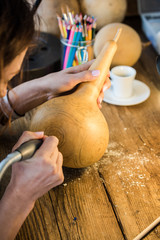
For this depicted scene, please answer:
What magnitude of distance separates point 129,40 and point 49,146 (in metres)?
0.65

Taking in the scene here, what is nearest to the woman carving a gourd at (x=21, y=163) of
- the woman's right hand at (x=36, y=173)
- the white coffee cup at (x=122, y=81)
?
the woman's right hand at (x=36, y=173)

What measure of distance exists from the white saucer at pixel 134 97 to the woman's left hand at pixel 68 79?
128 mm

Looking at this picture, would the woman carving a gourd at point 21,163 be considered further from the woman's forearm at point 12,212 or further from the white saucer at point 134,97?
the white saucer at point 134,97

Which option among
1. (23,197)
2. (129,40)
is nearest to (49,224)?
Result: (23,197)

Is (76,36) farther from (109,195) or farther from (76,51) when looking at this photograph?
(109,195)

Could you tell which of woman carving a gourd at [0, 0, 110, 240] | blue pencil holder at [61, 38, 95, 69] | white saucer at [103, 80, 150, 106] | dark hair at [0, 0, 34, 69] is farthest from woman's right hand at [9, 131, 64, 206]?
blue pencil holder at [61, 38, 95, 69]

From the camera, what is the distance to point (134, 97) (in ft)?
3.22

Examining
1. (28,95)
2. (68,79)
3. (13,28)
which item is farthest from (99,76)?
(13,28)

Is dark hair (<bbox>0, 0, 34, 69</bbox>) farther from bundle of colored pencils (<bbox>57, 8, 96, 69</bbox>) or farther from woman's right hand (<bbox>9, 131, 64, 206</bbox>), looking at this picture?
bundle of colored pencils (<bbox>57, 8, 96, 69</bbox>)

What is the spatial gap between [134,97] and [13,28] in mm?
600

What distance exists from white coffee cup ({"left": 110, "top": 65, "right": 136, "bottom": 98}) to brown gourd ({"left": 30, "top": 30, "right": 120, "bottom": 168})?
276 millimetres

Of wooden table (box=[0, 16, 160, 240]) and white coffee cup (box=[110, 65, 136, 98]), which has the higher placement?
white coffee cup (box=[110, 65, 136, 98])

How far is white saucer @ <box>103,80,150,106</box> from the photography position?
96 cm

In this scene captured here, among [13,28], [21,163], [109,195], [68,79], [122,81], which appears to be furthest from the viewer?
[122,81]
